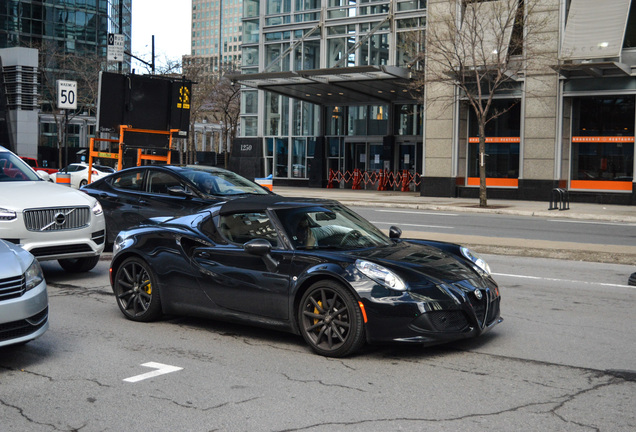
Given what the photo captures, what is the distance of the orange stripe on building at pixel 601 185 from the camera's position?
1110 inches

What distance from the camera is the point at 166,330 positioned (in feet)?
24.0


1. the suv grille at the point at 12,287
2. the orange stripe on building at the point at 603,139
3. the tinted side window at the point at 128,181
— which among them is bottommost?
the suv grille at the point at 12,287

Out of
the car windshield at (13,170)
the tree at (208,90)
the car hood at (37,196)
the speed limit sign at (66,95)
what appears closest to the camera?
the car hood at (37,196)

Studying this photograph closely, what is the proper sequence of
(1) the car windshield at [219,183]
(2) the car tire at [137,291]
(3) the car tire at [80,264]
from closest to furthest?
(2) the car tire at [137,291] < (3) the car tire at [80,264] < (1) the car windshield at [219,183]

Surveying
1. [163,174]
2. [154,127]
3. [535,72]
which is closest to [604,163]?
[535,72]

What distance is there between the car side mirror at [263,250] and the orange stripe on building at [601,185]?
2475 centimetres

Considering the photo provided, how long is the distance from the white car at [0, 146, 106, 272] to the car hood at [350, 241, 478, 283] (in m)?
4.66

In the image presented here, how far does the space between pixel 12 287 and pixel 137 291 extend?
6.48ft

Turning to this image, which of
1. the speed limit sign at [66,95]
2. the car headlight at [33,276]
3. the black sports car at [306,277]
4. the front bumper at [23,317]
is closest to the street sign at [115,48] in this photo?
the speed limit sign at [66,95]

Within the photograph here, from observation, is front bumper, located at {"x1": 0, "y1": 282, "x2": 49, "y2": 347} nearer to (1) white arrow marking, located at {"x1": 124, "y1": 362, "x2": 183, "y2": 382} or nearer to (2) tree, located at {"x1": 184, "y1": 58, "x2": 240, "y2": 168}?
(1) white arrow marking, located at {"x1": 124, "y1": 362, "x2": 183, "y2": 382}

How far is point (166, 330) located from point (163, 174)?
519cm

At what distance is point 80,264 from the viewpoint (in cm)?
1080

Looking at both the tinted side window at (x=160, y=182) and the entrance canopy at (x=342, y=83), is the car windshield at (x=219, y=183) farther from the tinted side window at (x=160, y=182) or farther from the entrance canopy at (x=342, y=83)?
the entrance canopy at (x=342, y=83)

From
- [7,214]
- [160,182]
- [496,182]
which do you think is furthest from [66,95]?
[7,214]
